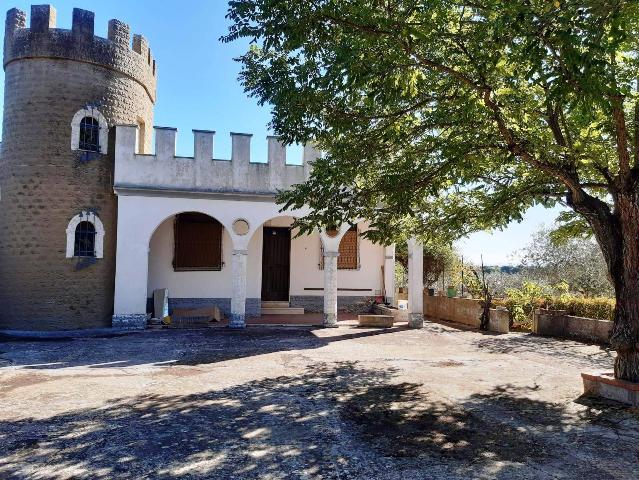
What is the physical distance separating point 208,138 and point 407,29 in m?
9.96

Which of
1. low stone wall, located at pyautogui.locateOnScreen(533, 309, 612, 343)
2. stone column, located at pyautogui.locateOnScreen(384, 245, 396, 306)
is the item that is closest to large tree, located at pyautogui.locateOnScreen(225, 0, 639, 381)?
low stone wall, located at pyautogui.locateOnScreen(533, 309, 612, 343)

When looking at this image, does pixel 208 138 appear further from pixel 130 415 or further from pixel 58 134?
pixel 130 415

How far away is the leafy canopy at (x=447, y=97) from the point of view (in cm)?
408

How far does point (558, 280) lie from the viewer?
69.7 ft

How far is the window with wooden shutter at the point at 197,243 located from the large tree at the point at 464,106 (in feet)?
27.3

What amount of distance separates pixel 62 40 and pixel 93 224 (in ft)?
16.8

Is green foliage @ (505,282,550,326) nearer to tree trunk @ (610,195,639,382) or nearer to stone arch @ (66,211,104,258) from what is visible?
tree trunk @ (610,195,639,382)

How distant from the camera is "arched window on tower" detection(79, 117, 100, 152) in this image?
42.8 ft

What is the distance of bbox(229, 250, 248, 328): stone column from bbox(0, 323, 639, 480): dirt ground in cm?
326

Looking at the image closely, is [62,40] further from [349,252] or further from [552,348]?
[552,348]

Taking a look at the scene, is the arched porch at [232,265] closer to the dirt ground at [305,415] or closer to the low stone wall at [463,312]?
the low stone wall at [463,312]

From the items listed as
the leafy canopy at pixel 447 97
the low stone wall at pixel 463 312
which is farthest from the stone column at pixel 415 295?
the leafy canopy at pixel 447 97

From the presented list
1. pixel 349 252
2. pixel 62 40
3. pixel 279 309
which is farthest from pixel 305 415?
pixel 62 40

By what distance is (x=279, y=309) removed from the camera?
52.4 ft
